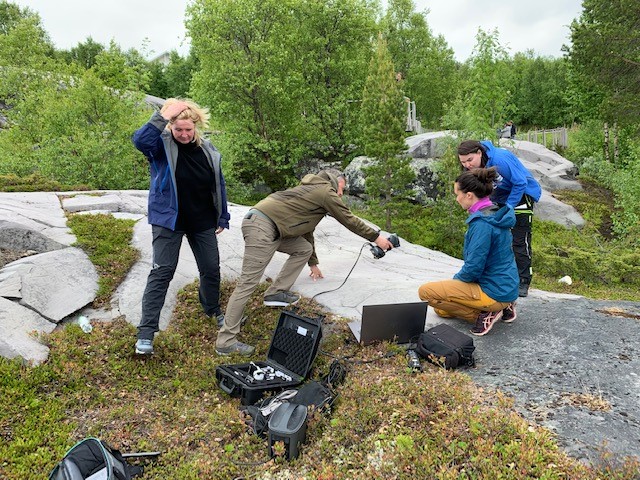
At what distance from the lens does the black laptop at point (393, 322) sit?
5.09 m

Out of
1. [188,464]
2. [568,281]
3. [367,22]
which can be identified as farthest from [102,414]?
[367,22]

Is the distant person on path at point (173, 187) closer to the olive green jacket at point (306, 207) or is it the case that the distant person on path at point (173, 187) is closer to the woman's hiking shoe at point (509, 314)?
the olive green jacket at point (306, 207)

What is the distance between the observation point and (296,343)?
4961 millimetres

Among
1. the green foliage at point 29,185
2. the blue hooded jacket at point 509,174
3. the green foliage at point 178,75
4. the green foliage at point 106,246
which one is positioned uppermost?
the green foliage at point 178,75

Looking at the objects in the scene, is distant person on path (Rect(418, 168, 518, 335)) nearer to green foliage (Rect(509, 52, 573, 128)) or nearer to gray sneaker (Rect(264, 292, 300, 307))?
gray sneaker (Rect(264, 292, 300, 307))

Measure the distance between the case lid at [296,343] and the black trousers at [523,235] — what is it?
3358mm

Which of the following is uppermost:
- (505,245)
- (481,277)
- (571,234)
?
(505,245)

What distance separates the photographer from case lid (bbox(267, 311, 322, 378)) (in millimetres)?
4805

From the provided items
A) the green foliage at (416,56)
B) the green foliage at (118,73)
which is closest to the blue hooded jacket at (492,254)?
the green foliage at (118,73)

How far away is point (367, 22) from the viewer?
24344mm

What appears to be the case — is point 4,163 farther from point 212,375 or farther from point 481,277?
point 481,277

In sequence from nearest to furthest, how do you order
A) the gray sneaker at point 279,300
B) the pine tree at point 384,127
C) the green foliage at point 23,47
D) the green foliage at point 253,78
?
the gray sneaker at point 279,300 < the pine tree at point 384,127 < the green foliage at point 253,78 < the green foliage at point 23,47

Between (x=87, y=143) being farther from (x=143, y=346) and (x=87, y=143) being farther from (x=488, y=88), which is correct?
(x=488, y=88)

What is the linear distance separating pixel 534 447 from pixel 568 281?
27.7ft
